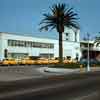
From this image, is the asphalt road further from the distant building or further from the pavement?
the distant building

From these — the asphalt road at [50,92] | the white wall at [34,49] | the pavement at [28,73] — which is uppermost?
the white wall at [34,49]

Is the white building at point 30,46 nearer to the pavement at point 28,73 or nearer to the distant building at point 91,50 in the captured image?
the distant building at point 91,50

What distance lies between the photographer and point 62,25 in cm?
7456

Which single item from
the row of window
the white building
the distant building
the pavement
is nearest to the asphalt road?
the pavement

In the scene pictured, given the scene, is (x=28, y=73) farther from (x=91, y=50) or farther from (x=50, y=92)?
(x=91, y=50)

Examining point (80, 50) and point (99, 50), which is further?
point (99, 50)

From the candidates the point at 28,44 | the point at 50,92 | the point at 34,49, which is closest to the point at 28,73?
the point at 50,92

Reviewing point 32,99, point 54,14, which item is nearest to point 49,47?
point 54,14

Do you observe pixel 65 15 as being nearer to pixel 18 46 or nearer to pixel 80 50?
pixel 18 46

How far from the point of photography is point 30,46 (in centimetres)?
10894

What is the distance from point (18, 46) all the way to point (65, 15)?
3201 centimetres

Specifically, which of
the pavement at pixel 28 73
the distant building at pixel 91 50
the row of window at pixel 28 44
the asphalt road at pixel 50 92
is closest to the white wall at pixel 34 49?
the row of window at pixel 28 44

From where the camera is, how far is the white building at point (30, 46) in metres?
98.8

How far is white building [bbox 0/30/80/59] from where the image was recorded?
98750 mm
